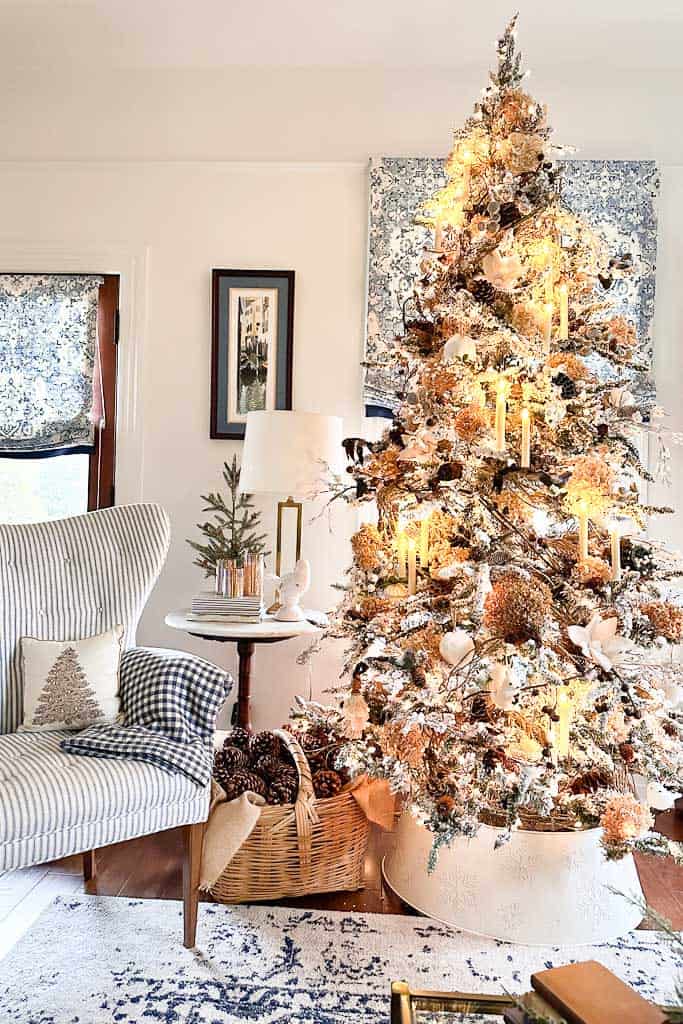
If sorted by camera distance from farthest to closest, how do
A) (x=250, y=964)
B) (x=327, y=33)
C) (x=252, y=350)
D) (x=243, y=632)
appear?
(x=252, y=350)
(x=327, y=33)
(x=243, y=632)
(x=250, y=964)

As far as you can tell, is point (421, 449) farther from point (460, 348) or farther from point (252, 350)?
point (252, 350)

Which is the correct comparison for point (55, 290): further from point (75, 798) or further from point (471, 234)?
point (75, 798)

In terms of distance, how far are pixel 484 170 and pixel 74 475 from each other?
2175mm

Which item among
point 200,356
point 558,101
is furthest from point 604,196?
point 200,356

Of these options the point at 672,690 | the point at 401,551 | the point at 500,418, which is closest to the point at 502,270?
the point at 500,418

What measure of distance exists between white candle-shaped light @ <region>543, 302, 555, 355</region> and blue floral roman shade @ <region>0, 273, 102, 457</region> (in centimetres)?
209

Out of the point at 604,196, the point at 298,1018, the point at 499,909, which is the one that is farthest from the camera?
the point at 604,196

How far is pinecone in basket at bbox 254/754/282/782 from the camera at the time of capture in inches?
97.7

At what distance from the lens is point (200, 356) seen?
3.68 metres

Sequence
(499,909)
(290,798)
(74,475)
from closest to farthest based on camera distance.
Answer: (499,909) → (290,798) → (74,475)

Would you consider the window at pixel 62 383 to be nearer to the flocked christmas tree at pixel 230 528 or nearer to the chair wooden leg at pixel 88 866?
the flocked christmas tree at pixel 230 528

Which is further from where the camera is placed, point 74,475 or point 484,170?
point 74,475

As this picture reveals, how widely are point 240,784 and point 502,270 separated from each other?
5.16ft

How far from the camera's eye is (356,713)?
94.6 inches
